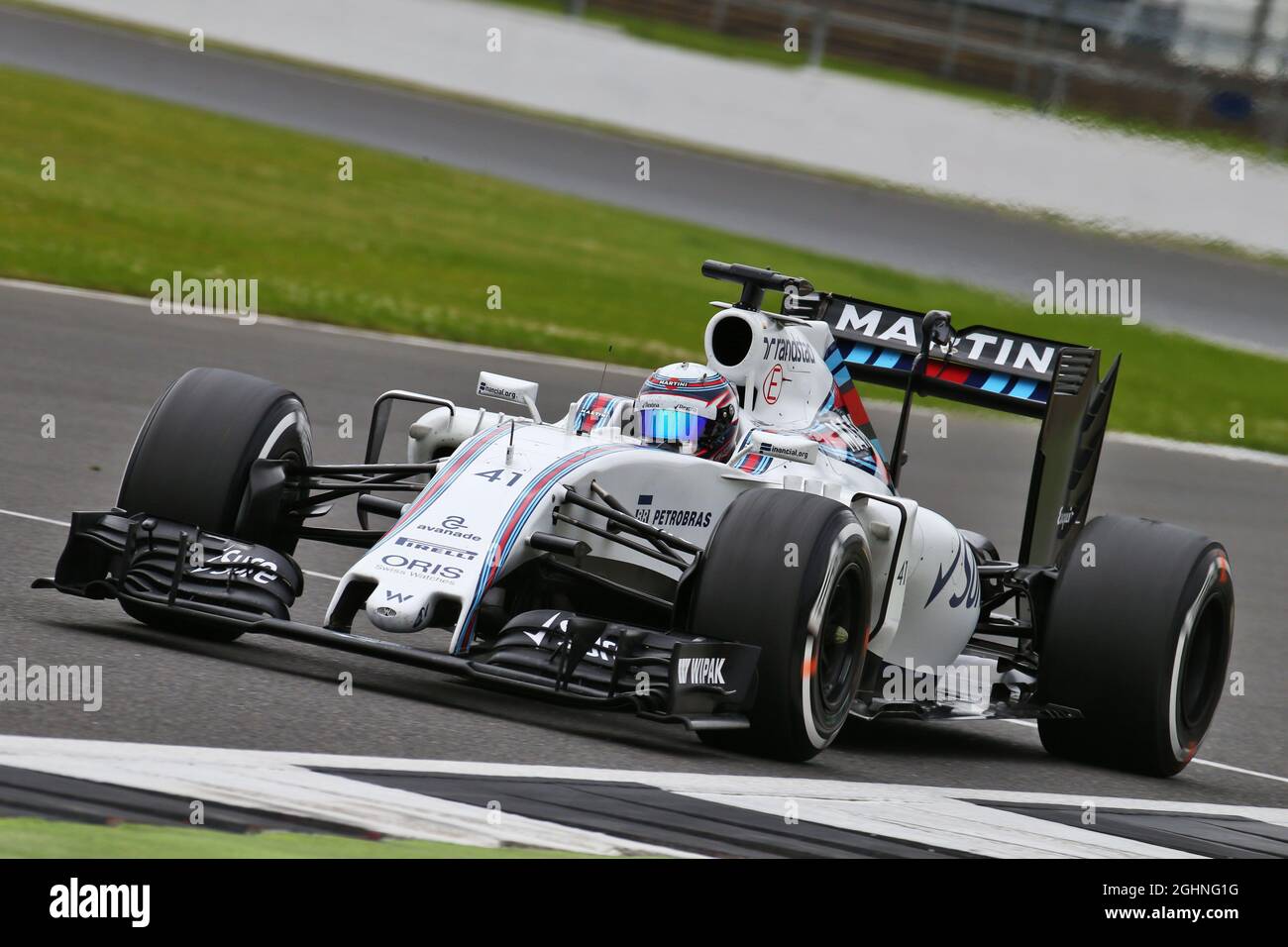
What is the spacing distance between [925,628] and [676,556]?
1.34 metres

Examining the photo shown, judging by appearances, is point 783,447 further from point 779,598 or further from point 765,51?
point 765,51

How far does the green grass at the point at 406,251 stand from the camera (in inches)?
803

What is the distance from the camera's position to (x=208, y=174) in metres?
25.8

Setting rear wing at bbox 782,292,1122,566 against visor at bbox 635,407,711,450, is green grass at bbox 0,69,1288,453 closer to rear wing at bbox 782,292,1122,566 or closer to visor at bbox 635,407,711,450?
rear wing at bbox 782,292,1122,566

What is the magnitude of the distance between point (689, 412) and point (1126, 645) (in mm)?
1998

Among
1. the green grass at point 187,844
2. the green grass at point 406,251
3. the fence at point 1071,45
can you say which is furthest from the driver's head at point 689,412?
the fence at point 1071,45

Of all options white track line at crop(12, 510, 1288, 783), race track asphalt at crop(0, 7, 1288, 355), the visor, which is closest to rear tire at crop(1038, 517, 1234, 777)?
white track line at crop(12, 510, 1288, 783)

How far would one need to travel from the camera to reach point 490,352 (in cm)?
1952

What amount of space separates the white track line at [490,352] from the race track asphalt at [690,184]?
4.21 meters

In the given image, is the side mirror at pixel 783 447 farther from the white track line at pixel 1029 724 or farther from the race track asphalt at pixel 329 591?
the white track line at pixel 1029 724

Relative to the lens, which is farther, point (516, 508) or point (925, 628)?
point (925, 628)

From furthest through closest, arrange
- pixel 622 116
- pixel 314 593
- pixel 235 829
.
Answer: pixel 622 116 < pixel 314 593 < pixel 235 829
